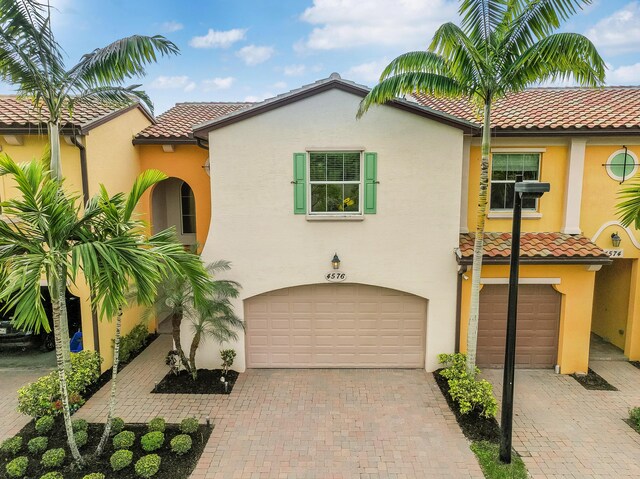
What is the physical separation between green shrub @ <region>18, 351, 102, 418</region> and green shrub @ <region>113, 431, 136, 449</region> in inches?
69.9

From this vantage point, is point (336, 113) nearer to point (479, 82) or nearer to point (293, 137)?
point (293, 137)

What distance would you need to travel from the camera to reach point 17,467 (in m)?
6.59

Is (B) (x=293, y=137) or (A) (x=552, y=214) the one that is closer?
(B) (x=293, y=137)

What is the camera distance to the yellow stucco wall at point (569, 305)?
1034cm

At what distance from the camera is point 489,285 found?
34.9 ft

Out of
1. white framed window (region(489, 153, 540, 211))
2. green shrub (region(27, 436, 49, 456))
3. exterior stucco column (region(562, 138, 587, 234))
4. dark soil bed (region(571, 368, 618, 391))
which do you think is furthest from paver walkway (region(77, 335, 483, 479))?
exterior stucco column (region(562, 138, 587, 234))

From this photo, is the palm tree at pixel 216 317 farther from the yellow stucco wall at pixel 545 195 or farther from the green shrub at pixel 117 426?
the yellow stucco wall at pixel 545 195

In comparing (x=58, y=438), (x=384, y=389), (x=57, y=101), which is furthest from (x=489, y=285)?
(x=57, y=101)

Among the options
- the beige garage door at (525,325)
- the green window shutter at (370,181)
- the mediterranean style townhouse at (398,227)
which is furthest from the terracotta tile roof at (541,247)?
the green window shutter at (370,181)

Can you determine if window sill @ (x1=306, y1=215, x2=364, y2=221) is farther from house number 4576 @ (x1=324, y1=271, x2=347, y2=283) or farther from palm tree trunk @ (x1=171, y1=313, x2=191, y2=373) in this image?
palm tree trunk @ (x1=171, y1=313, x2=191, y2=373)

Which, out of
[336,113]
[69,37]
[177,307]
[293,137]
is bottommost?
[177,307]

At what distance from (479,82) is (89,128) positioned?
9.49 m

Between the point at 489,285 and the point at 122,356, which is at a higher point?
the point at 489,285

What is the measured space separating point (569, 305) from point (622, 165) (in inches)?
175
